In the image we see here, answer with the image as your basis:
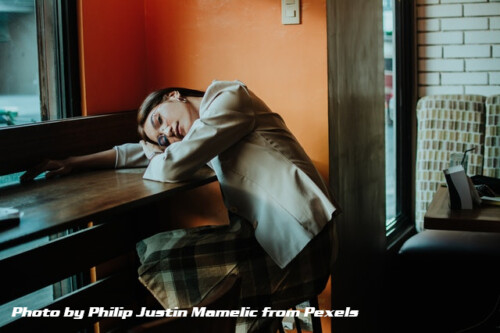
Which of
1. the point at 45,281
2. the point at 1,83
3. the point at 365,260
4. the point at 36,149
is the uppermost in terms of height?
the point at 1,83

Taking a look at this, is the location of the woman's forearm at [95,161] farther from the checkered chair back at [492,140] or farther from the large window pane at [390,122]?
the checkered chair back at [492,140]

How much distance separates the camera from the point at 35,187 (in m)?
2.21

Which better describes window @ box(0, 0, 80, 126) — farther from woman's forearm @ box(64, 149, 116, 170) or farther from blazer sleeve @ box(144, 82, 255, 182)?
blazer sleeve @ box(144, 82, 255, 182)

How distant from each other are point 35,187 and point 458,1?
9.74 ft

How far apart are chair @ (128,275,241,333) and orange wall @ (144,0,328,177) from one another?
1537 millimetres

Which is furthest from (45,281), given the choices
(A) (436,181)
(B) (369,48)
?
(A) (436,181)

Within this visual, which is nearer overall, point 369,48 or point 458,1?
point 369,48

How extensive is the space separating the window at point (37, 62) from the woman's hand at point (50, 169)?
0.44 ft

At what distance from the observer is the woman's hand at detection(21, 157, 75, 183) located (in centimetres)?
234

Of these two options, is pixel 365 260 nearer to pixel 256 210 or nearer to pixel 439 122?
pixel 439 122

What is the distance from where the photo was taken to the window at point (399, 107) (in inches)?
160

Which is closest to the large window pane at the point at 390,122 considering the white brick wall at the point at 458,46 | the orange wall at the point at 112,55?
the white brick wall at the point at 458,46

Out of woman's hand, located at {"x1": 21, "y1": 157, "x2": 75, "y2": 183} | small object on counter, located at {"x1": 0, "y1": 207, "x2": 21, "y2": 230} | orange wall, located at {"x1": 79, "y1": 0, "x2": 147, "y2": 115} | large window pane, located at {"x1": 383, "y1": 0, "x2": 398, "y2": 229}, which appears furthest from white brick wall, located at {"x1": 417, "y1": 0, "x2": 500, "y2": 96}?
small object on counter, located at {"x1": 0, "y1": 207, "x2": 21, "y2": 230}

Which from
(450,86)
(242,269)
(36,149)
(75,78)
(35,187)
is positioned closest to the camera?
(242,269)
